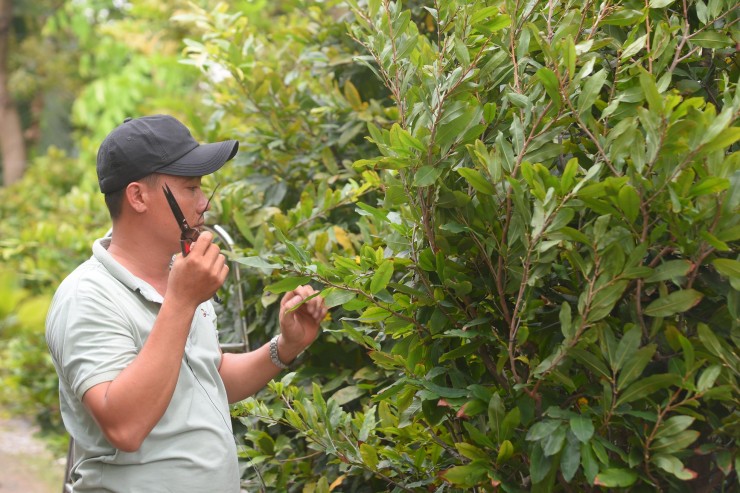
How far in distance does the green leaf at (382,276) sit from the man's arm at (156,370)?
39 centimetres

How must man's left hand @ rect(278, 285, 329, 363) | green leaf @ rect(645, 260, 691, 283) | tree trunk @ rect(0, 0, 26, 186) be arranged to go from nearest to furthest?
1. green leaf @ rect(645, 260, 691, 283)
2. man's left hand @ rect(278, 285, 329, 363)
3. tree trunk @ rect(0, 0, 26, 186)

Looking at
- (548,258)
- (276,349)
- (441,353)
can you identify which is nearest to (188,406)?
(276,349)

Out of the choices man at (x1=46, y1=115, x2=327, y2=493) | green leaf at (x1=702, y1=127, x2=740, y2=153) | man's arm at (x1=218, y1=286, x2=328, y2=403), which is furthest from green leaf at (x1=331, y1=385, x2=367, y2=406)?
green leaf at (x1=702, y1=127, x2=740, y2=153)

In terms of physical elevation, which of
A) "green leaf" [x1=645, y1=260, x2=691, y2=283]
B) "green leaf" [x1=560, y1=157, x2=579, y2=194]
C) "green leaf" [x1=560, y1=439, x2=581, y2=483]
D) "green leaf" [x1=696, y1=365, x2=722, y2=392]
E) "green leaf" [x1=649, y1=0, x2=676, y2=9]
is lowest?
"green leaf" [x1=560, y1=439, x2=581, y2=483]

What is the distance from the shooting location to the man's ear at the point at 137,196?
8.02 feet

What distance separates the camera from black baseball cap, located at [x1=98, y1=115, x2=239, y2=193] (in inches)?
96.3

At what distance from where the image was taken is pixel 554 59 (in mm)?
1950

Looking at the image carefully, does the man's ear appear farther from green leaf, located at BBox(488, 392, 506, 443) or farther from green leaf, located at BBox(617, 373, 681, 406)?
green leaf, located at BBox(617, 373, 681, 406)

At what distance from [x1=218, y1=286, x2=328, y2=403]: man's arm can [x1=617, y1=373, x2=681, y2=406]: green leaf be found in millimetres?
1095

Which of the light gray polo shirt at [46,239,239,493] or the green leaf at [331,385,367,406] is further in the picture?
the green leaf at [331,385,367,406]

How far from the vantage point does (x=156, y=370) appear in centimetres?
212

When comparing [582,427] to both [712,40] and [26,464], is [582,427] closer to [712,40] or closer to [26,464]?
[712,40]

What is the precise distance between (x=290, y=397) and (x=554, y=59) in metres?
1.44

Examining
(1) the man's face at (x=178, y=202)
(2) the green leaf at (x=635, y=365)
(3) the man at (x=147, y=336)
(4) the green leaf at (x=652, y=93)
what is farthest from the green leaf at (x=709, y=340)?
(1) the man's face at (x=178, y=202)
